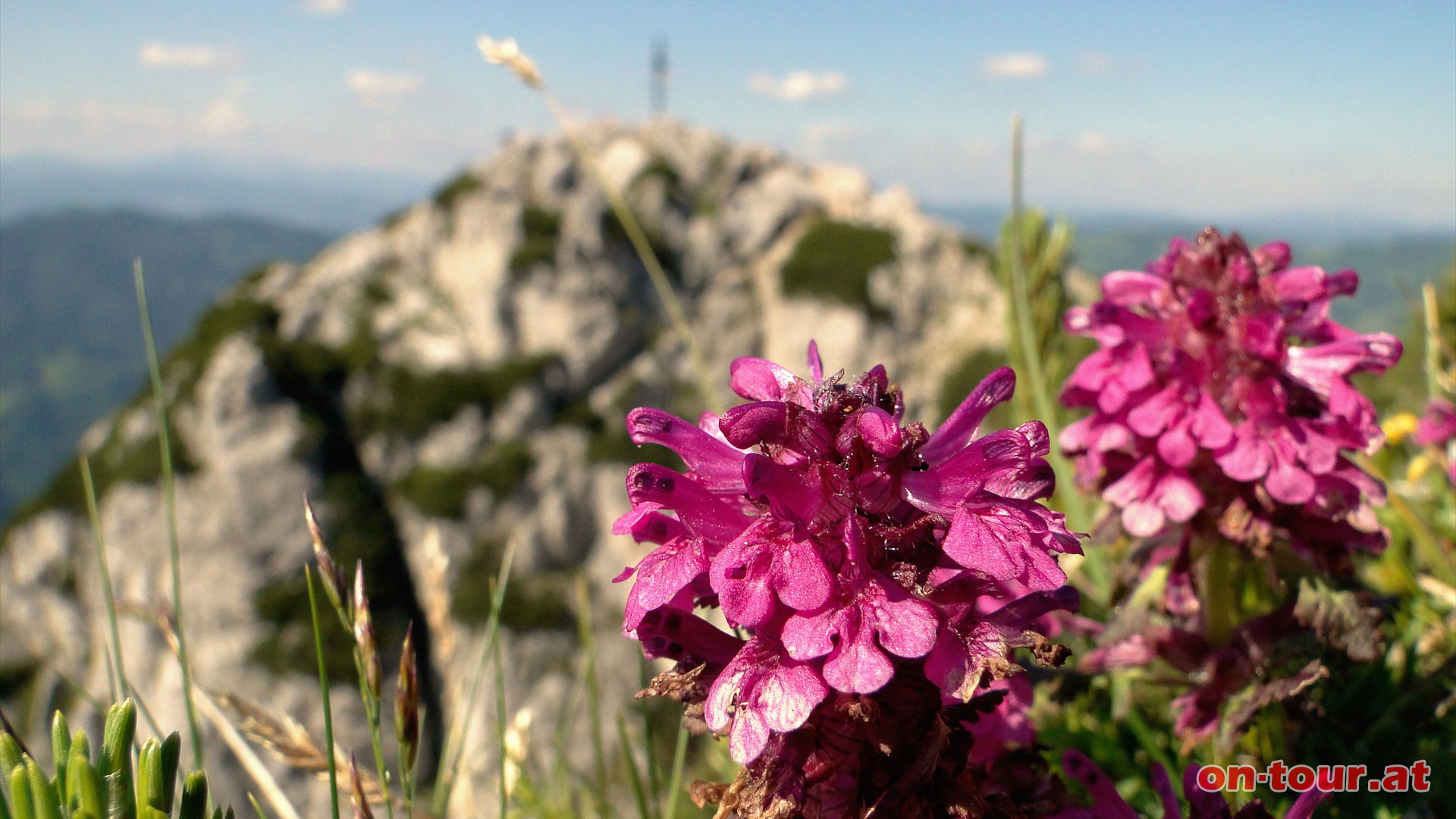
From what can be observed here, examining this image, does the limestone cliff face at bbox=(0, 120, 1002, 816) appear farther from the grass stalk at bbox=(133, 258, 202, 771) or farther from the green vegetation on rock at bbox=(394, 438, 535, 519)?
the grass stalk at bbox=(133, 258, 202, 771)

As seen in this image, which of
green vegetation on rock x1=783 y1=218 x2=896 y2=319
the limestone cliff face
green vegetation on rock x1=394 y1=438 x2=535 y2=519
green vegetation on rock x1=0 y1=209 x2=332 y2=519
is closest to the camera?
the limestone cliff face

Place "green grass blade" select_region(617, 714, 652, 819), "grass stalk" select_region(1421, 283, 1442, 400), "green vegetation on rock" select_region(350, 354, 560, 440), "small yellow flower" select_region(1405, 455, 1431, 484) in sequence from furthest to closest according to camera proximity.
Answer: "green vegetation on rock" select_region(350, 354, 560, 440) → "small yellow flower" select_region(1405, 455, 1431, 484) → "grass stalk" select_region(1421, 283, 1442, 400) → "green grass blade" select_region(617, 714, 652, 819)

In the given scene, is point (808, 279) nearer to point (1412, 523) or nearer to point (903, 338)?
point (903, 338)

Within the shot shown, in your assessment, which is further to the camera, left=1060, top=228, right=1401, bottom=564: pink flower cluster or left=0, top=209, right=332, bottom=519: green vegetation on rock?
left=0, top=209, right=332, bottom=519: green vegetation on rock

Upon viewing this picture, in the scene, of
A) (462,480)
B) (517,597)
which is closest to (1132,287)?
(517,597)

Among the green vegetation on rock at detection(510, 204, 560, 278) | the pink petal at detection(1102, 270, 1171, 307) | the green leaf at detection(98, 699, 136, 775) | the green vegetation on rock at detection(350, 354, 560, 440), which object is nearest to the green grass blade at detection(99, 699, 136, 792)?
the green leaf at detection(98, 699, 136, 775)

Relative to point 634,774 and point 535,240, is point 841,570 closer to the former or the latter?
point 634,774
